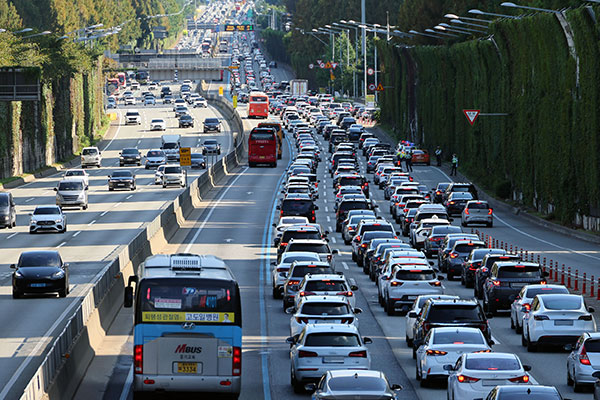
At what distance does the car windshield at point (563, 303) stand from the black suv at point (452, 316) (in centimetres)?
205

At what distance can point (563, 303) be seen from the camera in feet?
98.7

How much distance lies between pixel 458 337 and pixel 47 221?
125 feet

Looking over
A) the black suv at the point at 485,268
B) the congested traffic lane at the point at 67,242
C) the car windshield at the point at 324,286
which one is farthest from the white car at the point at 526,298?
the congested traffic lane at the point at 67,242

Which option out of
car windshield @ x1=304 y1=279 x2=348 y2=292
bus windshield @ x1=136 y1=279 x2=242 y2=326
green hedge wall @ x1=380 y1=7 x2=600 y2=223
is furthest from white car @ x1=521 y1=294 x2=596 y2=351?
green hedge wall @ x1=380 y1=7 x2=600 y2=223

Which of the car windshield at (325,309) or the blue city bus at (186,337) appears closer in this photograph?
the blue city bus at (186,337)

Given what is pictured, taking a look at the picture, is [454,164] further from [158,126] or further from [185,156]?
[158,126]

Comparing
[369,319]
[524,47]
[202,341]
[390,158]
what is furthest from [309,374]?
[390,158]

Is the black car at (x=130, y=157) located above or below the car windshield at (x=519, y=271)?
below

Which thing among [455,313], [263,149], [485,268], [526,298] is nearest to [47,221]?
[485,268]

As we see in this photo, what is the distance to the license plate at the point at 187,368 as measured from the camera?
22.6 metres

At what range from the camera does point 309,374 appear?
25.4 meters

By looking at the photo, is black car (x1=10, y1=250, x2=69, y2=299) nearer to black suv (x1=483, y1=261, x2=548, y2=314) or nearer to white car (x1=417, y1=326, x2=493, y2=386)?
black suv (x1=483, y1=261, x2=548, y2=314)

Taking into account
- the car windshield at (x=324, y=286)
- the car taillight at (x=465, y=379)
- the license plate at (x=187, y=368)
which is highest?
the license plate at (x=187, y=368)

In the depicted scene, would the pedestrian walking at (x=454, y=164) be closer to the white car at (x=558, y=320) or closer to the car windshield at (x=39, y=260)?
the car windshield at (x=39, y=260)
